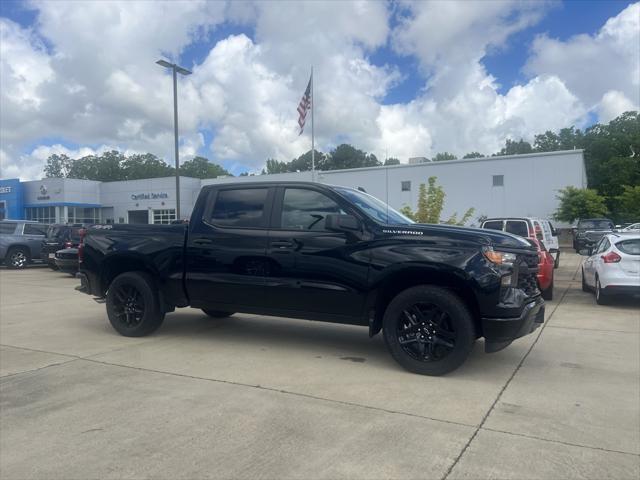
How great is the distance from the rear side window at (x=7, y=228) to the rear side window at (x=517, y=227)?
56.4ft

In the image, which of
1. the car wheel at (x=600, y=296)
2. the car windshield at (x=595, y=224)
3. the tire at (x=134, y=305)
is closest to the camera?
the tire at (x=134, y=305)

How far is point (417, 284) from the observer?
5441 millimetres

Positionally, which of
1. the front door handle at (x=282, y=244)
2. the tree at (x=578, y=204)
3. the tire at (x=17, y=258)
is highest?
the tree at (x=578, y=204)

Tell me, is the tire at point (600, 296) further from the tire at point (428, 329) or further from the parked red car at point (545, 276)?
the tire at point (428, 329)

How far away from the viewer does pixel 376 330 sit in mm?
5578

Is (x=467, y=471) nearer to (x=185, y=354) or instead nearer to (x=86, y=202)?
(x=185, y=354)

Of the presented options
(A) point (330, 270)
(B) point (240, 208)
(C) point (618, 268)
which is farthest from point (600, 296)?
(B) point (240, 208)

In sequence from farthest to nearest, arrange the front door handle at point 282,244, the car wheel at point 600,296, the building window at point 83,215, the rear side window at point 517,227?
the building window at point 83,215
the rear side window at point 517,227
the car wheel at point 600,296
the front door handle at point 282,244

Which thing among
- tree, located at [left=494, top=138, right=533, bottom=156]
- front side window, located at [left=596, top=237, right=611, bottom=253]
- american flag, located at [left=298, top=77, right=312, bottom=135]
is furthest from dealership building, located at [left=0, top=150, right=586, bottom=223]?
tree, located at [left=494, top=138, right=533, bottom=156]

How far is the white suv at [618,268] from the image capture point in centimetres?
972

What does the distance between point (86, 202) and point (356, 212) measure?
155 ft

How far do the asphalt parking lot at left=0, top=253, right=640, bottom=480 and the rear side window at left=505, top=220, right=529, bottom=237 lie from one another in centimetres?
830

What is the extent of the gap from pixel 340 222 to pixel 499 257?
1585 millimetres

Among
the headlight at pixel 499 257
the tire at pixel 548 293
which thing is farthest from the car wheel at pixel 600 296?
the headlight at pixel 499 257
